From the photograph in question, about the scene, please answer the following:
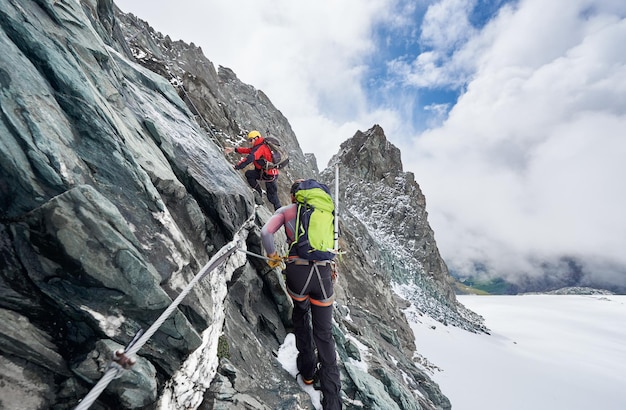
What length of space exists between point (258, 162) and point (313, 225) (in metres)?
5.63

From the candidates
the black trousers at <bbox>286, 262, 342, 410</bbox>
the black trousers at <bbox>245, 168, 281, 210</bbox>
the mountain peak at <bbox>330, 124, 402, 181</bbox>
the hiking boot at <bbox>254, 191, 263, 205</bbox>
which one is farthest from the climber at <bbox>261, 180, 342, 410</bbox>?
the mountain peak at <bbox>330, 124, 402, 181</bbox>

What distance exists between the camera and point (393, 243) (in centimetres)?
5366

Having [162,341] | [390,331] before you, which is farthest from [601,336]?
[162,341]

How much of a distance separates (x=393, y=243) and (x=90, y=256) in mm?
53701

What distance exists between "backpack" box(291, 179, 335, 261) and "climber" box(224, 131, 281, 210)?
4589 millimetres

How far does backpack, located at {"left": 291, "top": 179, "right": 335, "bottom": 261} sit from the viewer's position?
573 centimetres

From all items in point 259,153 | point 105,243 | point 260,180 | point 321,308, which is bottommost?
point 321,308

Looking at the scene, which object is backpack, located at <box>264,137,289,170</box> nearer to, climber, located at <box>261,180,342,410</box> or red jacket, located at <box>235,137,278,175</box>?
red jacket, located at <box>235,137,278,175</box>

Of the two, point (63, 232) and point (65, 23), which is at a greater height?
point (65, 23)

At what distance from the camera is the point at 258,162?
1069cm

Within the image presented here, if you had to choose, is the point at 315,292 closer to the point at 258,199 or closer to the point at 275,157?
the point at 258,199

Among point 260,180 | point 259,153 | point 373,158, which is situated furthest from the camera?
point 373,158

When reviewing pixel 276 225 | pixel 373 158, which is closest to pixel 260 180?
pixel 276 225

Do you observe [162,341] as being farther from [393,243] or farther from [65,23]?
[393,243]
